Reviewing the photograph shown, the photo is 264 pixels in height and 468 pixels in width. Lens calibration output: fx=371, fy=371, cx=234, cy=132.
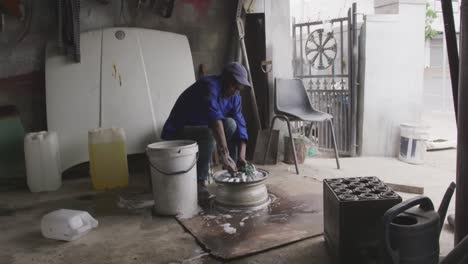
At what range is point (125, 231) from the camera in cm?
248

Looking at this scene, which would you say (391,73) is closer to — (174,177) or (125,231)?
(174,177)

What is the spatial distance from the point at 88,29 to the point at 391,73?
3.60 m

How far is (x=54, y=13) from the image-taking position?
3756 millimetres

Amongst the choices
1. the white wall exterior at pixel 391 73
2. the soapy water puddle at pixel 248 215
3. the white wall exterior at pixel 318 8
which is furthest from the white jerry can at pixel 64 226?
the white wall exterior at pixel 318 8

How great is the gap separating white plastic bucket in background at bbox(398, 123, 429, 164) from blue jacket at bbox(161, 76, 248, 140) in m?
2.39

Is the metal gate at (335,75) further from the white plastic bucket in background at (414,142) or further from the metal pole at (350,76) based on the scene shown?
the white plastic bucket in background at (414,142)

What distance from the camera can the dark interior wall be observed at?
364 cm

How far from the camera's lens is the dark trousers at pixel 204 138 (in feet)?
9.95

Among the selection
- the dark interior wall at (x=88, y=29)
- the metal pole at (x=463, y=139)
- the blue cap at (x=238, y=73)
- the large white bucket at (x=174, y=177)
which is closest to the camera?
the metal pole at (x=463, y=139)

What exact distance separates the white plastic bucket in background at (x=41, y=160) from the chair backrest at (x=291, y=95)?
238 cm

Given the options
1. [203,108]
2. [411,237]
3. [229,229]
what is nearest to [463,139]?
[411,237]

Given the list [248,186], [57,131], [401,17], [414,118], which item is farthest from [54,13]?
[414,118]

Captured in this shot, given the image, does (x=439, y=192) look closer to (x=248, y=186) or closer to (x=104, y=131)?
(x=248, y=186)

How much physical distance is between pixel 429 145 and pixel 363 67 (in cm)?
165
